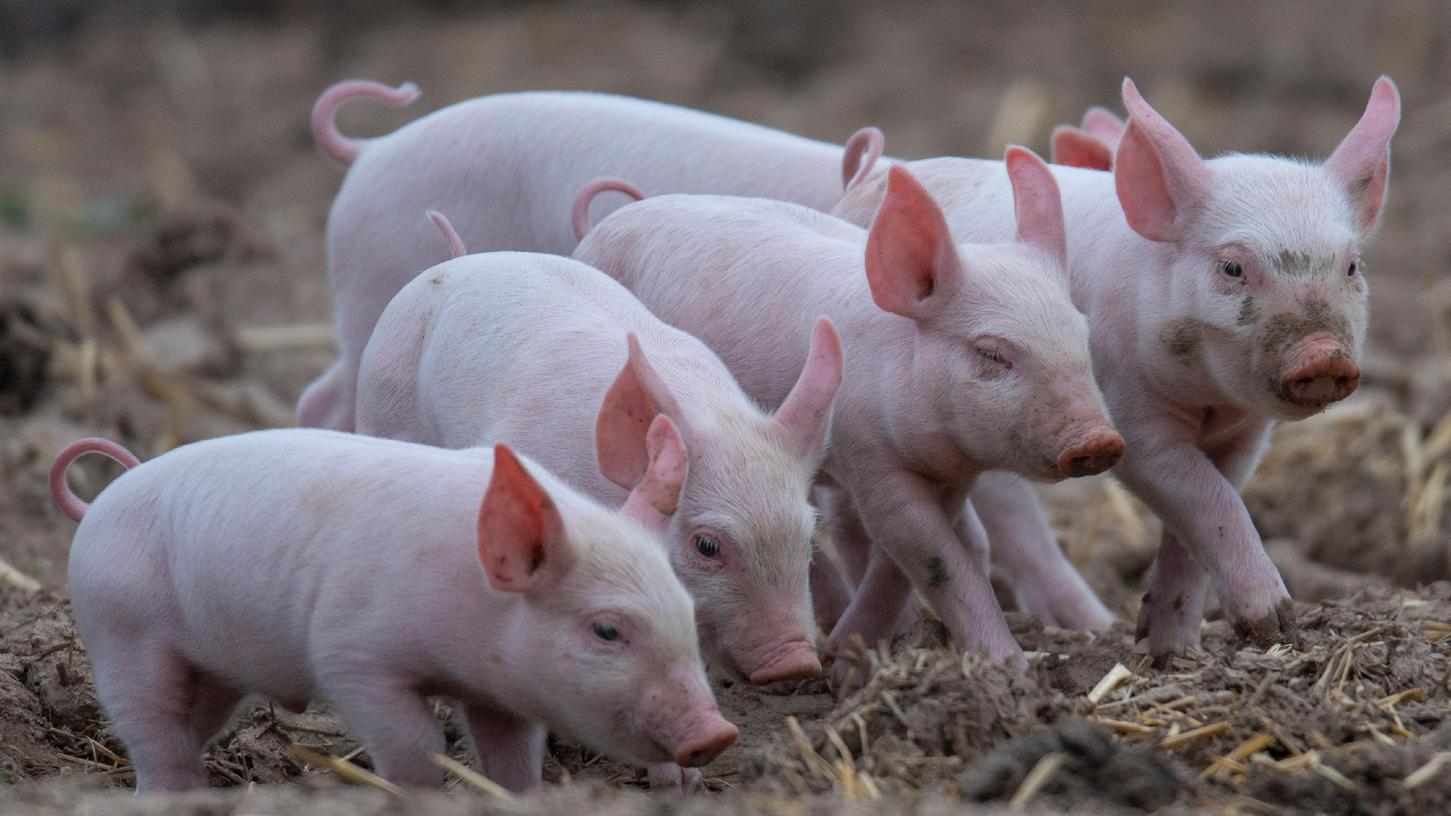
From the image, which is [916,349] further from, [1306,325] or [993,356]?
[1306,325]

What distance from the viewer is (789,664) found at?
403cm

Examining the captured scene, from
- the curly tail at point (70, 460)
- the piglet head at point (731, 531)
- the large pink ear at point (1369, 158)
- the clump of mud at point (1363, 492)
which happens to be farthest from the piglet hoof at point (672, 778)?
the clump of mud at point (1363, 492)

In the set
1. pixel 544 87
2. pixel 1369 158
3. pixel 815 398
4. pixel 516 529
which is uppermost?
pixel 1369 158

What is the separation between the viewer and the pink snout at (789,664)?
4.03 meters

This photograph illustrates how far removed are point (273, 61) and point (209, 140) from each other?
5.64 feet

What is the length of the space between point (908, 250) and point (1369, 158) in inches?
46.9

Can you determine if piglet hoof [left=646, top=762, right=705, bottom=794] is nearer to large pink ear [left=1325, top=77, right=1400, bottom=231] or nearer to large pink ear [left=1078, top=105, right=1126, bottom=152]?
large pink ear [left=1325, top=77, right=1400, bottom=231]

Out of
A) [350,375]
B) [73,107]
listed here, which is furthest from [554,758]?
[73,107]

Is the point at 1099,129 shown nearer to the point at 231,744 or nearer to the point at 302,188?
the point at 231,744

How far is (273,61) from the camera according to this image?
1514 centimetres

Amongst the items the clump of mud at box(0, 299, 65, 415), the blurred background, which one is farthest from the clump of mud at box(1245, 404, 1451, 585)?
the clump of mud at box(0, 299, 65, 415)

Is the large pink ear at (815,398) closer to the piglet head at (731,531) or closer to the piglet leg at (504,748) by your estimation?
the piglet head at (731,531)

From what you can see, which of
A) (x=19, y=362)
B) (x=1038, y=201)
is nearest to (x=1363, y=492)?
(x=1038, y=201)

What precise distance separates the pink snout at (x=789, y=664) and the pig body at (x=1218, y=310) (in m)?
1.13
